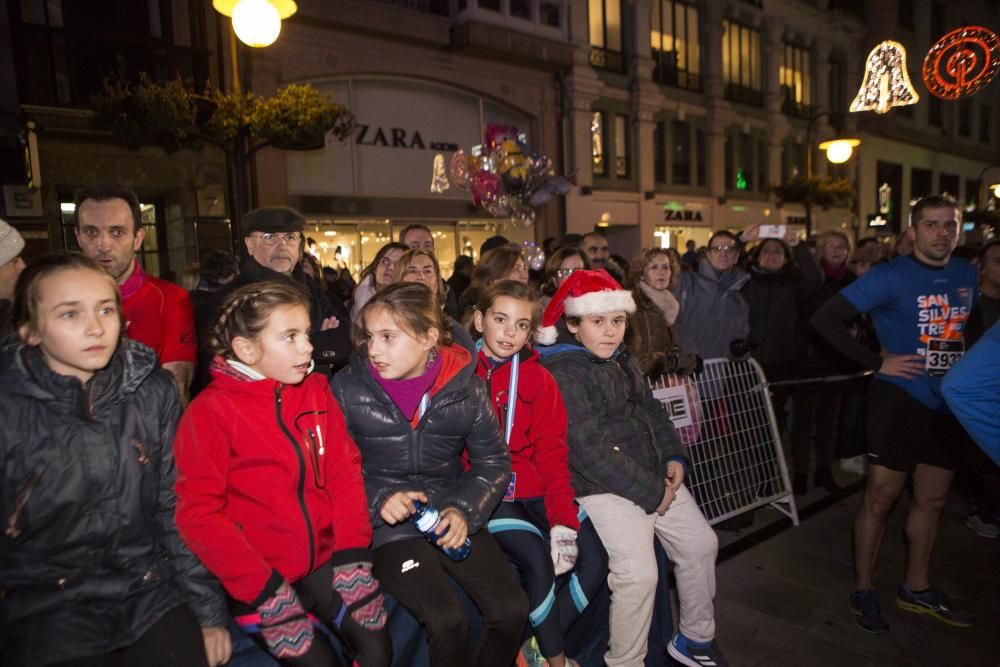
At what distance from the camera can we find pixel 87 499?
197 centimetres

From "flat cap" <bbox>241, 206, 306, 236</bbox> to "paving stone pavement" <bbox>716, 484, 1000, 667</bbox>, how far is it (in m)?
3.65

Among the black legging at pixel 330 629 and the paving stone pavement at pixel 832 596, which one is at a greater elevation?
the black legging at pixel 330 629

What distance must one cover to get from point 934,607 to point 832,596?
55 cm

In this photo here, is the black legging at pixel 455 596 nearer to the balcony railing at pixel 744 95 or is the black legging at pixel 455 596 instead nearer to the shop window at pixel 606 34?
the shop window at pixel 606 34

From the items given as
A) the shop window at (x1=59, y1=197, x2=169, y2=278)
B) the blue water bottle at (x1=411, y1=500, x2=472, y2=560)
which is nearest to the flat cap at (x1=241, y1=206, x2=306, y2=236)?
the blue water bottle at (x1=411, y1=500, x2=472, y2=560)

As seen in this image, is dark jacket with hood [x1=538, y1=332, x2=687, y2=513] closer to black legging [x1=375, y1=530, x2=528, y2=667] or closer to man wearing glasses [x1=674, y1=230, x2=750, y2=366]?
black legging [x1=375, y1=530, x2=528, y2=667]

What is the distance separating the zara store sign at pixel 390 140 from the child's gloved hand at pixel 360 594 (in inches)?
512

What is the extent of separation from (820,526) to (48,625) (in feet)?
16.8

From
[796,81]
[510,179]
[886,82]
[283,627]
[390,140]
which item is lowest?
[283,627]

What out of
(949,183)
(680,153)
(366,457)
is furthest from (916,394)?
(949,183)

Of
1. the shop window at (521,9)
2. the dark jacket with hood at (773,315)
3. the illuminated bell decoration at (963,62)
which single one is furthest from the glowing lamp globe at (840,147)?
the dark jacket with hood at (773,315)

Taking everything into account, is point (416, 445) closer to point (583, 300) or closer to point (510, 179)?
point (583, 300)

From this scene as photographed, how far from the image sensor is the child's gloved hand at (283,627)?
2.11 metres

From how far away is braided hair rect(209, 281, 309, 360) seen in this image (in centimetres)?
237
